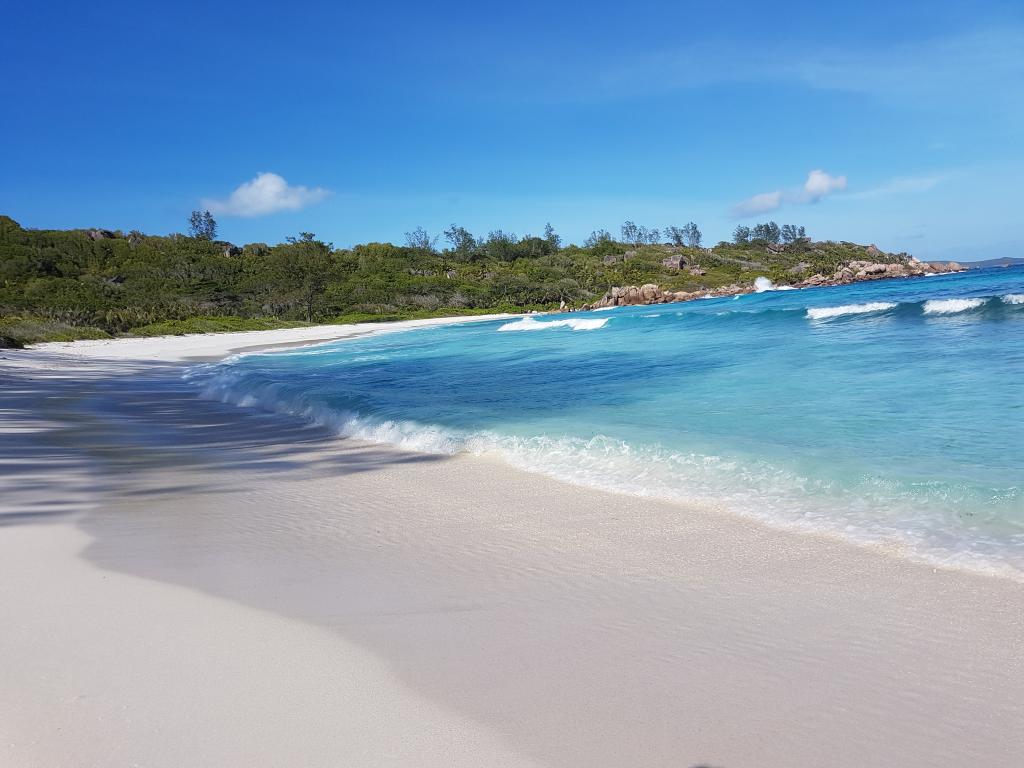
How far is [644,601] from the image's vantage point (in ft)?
10.7

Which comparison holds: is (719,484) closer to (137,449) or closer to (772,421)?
(772,421)

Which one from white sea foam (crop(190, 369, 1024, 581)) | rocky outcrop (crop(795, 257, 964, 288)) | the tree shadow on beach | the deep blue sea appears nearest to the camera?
white sea foam (crop(190, 369, 1024, 581))

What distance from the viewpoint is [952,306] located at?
2170cm

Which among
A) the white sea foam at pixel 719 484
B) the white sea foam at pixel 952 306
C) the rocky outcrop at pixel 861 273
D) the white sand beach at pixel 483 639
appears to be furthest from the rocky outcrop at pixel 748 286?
the white sand beach at pixel 483 639

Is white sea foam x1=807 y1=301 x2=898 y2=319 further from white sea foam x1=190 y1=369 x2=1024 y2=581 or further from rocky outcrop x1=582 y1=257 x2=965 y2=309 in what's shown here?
rocky outcrop x1=582 y1=257 x2=965 y2=309

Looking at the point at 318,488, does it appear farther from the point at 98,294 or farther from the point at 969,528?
the point at 98,294

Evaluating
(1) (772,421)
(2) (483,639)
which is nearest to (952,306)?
(1) (772,421)

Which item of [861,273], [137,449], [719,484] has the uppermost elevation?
[861,273]

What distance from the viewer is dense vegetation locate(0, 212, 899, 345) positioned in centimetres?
4944

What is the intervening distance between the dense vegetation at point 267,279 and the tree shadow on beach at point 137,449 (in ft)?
70.6

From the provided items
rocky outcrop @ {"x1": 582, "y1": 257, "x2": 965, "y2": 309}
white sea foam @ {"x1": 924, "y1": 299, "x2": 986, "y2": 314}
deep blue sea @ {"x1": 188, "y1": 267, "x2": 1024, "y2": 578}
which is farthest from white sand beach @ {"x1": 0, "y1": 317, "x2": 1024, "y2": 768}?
rocky outcrop @ {"x1": 582, "y1": 257, "x2": 965, "y2": 309}

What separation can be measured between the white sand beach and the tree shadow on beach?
36cm

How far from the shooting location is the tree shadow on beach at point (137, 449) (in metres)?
5.79

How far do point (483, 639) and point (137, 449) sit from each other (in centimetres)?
671
